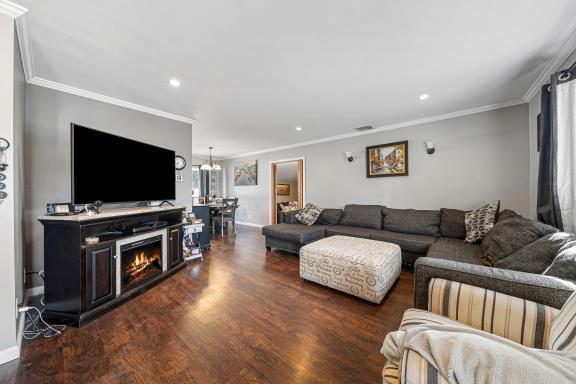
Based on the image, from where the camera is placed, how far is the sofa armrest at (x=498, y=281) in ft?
3.35

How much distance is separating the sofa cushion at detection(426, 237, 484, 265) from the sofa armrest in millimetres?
1014

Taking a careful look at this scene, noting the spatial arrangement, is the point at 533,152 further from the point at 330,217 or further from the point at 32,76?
the point at 32,76

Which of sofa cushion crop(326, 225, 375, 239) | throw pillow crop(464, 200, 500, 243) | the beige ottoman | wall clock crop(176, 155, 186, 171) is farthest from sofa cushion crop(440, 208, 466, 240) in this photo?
wall clock crop(176, 155, 186, 171)

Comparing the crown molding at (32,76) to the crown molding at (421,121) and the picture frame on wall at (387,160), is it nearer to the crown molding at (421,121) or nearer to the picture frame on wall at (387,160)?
the crown molding at (421,121)

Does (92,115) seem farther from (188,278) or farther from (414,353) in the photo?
(414,353)

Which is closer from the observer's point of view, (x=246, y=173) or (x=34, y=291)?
(x=34, y=291)

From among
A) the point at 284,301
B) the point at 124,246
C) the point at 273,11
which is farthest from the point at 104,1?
the point at 284,301

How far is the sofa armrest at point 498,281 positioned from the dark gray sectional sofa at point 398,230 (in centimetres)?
107

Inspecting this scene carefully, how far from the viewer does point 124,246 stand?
2154mm

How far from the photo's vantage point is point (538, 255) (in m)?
1.38

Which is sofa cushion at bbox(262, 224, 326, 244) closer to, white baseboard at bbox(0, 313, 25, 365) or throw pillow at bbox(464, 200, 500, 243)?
throw pillow at bbox(464, 200, 500, 243)

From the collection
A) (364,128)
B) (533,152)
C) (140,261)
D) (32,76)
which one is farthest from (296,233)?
(32,76)

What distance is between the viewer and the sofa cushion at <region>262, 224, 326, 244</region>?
3443 mm

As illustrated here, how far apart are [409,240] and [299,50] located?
2.73 metres
